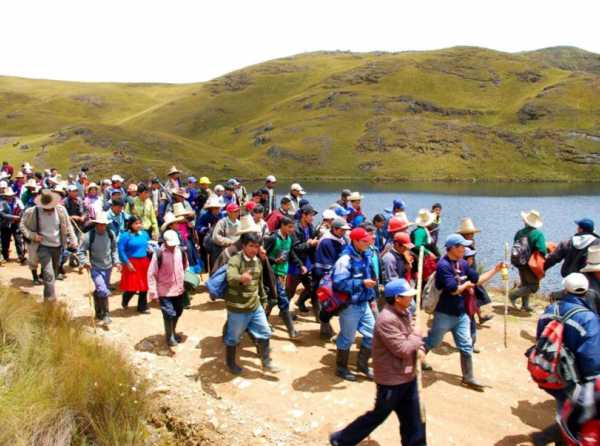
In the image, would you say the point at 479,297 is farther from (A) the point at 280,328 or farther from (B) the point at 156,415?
(B) the point at 156,415

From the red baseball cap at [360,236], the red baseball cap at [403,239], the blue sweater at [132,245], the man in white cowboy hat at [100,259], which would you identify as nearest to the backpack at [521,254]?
the red baseball cap at [403,239]

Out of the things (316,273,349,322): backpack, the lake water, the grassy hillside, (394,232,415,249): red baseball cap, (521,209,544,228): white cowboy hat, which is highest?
the grassy hillside

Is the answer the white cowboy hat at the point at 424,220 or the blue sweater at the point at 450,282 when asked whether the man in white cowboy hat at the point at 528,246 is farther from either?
the blue sweater at the point at 450,282

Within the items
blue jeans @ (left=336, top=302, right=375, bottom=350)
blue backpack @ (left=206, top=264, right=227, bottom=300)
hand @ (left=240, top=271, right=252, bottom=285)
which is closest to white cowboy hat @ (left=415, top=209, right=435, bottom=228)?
blue jeans @ (left=336, top=302, right=375, bottom=350)

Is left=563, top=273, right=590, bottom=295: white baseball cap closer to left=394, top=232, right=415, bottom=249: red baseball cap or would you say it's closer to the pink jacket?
left=394, top=232, right=415, bottom=249: red baseball cap

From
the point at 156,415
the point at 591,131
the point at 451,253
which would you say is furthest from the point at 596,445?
the point at 591,131

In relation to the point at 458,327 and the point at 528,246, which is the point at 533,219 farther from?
the point at 458,327

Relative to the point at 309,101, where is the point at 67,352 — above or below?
below

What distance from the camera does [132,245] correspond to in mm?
9891

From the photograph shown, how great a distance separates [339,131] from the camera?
119438mm

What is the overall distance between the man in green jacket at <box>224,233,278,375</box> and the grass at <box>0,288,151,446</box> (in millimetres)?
1556

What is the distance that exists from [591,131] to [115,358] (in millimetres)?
118622

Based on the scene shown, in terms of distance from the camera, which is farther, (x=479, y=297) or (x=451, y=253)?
(x=479, y=297)

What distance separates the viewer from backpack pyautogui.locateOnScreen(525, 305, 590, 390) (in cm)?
496
